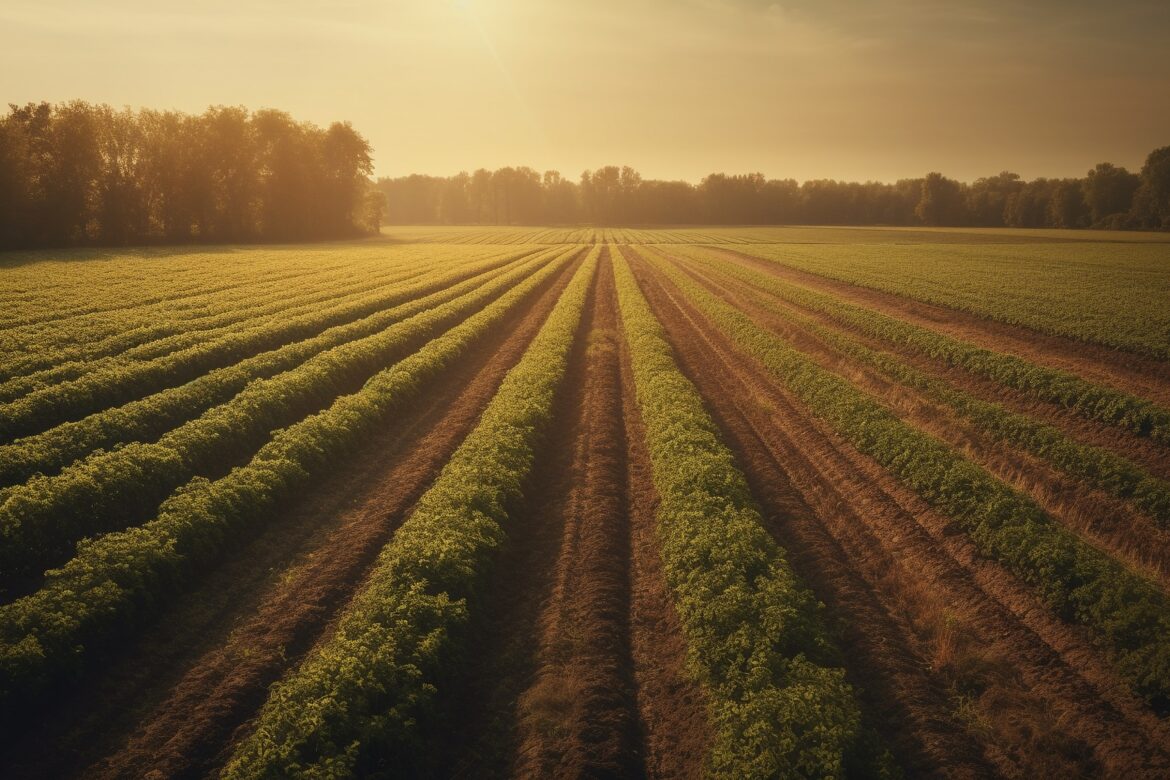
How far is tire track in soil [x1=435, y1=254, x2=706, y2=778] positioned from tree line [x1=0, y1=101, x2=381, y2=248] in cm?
7547

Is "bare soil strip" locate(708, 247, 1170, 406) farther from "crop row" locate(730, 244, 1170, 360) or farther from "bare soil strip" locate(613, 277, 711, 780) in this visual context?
"bare soil strip" locate(613, 277, 711, 780)

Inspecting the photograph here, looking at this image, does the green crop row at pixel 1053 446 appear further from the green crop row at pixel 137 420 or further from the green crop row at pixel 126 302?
the green crop row at pixel 126 302

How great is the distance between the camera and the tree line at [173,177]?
59.7 metres

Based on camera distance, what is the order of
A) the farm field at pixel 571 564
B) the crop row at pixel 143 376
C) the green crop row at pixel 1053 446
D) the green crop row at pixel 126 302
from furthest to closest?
the green crop row at pixel 126 302, the crop row at pixel 143 376, the green crop row at pixel 1053 446, the farm field at pixel 571 564

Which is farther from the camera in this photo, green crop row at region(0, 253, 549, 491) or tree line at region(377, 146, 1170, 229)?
tree line at region(377, 146, 1170, 229)

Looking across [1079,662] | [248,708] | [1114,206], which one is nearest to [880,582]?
[1079,662]

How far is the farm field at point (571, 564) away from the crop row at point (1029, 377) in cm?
16

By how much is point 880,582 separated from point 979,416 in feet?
36.2

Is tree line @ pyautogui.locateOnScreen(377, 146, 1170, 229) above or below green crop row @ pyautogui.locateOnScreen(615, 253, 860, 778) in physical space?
above

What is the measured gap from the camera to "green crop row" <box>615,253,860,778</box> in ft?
21.5

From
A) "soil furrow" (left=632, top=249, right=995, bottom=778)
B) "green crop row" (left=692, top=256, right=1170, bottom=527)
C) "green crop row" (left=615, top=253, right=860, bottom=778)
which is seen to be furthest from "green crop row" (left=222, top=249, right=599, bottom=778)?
"green crop row" (left=692, top=256, right=1170, bottom=527)

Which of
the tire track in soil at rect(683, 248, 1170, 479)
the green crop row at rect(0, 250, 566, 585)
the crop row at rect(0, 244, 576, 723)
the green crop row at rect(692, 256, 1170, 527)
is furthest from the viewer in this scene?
the tire track in soil at rect(683, 248, 1170, 479)

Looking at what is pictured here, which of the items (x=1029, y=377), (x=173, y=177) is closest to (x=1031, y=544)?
(x=1029, y=377)

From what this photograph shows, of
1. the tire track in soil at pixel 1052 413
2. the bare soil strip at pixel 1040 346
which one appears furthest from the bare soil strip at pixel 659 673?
the bare soil strip at pixel 1040 346
